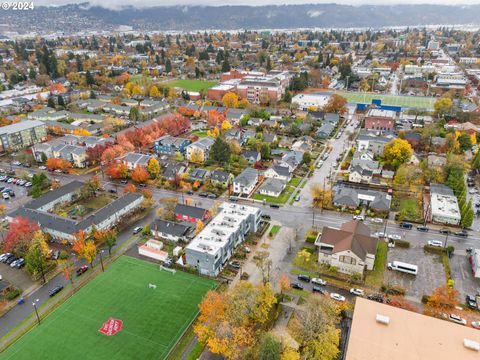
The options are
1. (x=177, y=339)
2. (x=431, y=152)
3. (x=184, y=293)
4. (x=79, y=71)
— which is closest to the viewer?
(x=177, y=339)

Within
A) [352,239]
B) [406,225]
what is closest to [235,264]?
[352,239]

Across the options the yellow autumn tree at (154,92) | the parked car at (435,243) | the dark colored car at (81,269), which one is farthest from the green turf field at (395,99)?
the dark colored car at (81,269)

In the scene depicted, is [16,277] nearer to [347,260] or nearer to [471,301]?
[347,260]

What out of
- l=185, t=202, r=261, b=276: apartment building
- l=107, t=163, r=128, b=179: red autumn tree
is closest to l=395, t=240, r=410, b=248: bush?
l=185, t=202, r=261, b=276: apartment building

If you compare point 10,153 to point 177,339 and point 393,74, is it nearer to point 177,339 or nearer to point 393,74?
point 177,339

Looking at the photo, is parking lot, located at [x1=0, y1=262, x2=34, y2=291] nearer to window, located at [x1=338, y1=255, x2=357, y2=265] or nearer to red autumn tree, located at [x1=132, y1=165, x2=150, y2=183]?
red autumn tree, located at [x1=132, y1=165, x2=150, y2=183]

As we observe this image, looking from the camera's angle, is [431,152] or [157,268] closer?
[157,268]

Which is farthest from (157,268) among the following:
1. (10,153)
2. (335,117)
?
(335,117)
